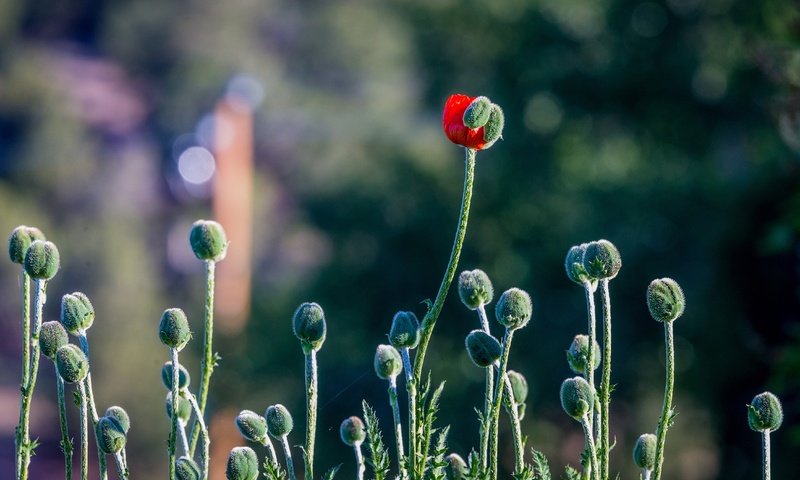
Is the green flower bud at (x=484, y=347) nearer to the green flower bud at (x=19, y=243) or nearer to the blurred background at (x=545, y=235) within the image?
the green flower bud at (x=19, y=243)

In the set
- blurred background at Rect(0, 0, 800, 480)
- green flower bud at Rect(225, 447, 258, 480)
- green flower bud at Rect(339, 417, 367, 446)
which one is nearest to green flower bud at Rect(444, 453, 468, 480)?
green flower bud at Rect(339, 417, 367, 446)

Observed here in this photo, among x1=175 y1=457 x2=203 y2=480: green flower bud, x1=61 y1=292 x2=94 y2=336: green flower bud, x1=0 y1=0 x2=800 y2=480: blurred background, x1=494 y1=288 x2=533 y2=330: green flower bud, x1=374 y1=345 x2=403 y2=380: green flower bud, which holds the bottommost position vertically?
x1=175 y1=457 x2=203 y2=480: green flower bud

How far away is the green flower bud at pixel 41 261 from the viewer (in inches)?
30.6

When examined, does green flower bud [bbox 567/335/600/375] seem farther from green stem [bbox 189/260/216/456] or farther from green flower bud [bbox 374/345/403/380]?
green stem [bbox 189/260/216/456]

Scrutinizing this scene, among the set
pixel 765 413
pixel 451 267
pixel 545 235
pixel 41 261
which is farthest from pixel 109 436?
pixel 545 235

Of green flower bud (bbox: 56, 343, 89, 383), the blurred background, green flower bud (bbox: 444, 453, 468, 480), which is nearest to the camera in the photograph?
green flower bud (bbox: 56, 343, 89, 383)

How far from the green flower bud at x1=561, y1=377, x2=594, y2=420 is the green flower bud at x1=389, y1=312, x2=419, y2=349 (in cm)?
12

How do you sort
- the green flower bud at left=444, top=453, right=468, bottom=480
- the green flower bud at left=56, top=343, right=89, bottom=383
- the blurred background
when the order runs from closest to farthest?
the green flower bud at left=56, top=343, right=89, bottom=383 → the green flower bud at left=444, top=453, right=468, bottom=480 → the blurred background

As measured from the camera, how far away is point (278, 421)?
827mm

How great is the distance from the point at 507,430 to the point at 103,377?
15.2 feet

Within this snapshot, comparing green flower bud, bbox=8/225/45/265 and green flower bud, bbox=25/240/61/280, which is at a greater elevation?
green flower bud, bbox=8/225/45/265

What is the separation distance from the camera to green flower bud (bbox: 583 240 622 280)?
0.81 meters

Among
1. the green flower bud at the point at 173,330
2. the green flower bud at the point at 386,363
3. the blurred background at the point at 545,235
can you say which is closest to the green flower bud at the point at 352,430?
the green flower bud at the point at 386,363

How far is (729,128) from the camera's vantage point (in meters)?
5.52
